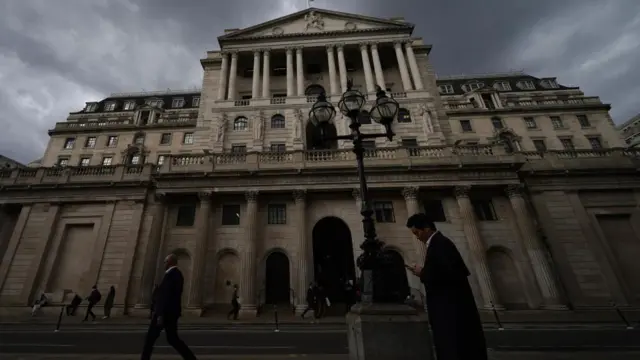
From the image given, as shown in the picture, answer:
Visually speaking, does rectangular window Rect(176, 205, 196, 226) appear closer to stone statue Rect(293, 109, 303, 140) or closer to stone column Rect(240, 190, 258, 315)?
stone column Rect(240, 190, 258, 315)

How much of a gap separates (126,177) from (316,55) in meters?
22.0

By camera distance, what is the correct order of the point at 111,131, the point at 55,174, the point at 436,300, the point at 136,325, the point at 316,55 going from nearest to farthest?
the point at 436,300 → the point at 136,325 → the point at 55,174 → the point at 316,55 → the point at 111,131

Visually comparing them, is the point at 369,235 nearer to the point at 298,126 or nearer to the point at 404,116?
the point at 298,126

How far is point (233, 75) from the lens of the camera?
91.8 ft

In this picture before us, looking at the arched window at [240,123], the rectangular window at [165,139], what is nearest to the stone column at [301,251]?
the arched window at [240,123]

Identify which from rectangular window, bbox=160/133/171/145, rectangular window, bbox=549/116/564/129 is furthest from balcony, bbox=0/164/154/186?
rectangular window, bbox=549/116/564/129

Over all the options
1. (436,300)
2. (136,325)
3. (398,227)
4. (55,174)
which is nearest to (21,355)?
(136,325)

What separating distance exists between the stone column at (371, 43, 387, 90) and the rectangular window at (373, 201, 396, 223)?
1284 cm

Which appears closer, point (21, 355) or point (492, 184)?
point (21, 355)

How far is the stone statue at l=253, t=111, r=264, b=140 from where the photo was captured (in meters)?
23.9

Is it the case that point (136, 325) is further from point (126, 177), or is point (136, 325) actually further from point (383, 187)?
point (383, 187)

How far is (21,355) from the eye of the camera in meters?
7.02

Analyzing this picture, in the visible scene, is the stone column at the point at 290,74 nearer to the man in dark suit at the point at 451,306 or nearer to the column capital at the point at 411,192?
the column capital at the point at 411,192

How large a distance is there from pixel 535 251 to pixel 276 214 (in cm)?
1667
